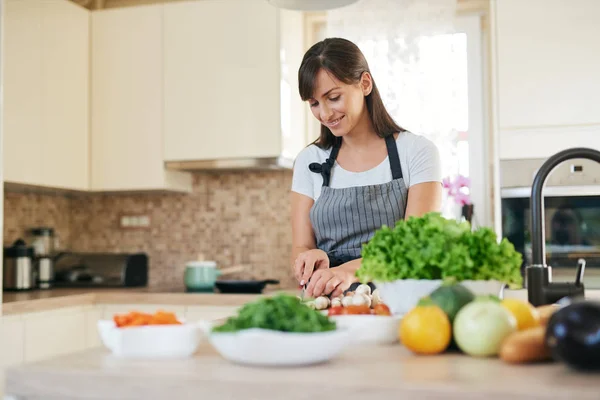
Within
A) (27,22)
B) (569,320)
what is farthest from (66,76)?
(569,320)

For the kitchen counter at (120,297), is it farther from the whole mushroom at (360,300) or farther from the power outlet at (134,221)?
the whole mushroom at (360,300)

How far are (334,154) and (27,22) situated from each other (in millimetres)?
1871

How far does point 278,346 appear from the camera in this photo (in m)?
0.97

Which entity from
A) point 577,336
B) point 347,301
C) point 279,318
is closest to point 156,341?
point 279,318

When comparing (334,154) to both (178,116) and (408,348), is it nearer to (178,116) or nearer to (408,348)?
(408,348)

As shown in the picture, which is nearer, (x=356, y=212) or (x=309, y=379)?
(x=309, y=379)

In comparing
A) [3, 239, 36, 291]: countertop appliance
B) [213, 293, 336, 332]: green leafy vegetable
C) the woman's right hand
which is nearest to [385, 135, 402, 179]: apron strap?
the woman's right hand

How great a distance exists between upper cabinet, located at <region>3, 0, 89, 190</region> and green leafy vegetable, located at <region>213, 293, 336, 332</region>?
8.15ft

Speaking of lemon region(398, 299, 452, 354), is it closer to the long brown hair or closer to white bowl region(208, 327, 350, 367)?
white bowl region(208, 327, 350, 367)

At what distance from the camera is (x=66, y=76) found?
11.9 ft

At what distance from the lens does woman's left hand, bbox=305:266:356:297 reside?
5.71ft

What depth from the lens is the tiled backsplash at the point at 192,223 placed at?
392cm

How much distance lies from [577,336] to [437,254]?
34 cm

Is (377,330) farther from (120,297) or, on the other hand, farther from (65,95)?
(65,95)
